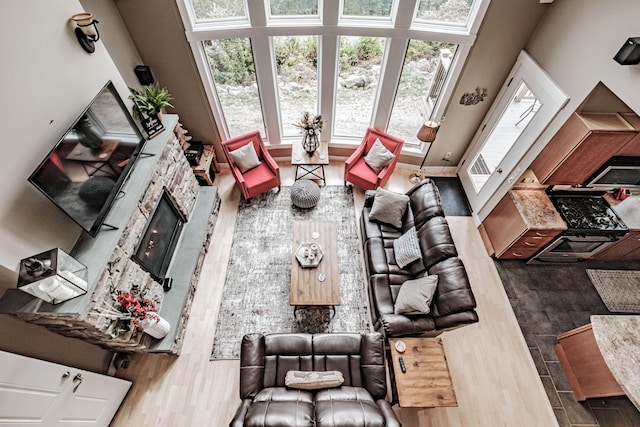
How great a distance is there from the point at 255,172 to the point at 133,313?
9.19 feet

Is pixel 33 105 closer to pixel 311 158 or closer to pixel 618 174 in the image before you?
pixel 311 158

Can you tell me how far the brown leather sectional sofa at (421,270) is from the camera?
3379 millimetres

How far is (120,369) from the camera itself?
369cm

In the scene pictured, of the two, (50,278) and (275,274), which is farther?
(275,274)

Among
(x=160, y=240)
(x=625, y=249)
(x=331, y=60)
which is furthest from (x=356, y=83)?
(x=625, y=249)

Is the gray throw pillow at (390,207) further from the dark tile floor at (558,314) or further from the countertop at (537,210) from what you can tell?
the dark tile floor at (558,314)

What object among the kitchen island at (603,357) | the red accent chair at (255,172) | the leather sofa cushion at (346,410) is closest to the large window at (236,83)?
the red accent chair at (255,172)

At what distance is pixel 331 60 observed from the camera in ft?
14.8

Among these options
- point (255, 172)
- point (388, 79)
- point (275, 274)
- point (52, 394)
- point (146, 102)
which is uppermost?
point (388, 79)

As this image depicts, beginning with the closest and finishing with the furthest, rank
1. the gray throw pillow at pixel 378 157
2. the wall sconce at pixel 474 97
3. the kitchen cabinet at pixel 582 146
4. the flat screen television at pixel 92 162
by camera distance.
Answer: the flat screen television at pixel 92 162
the kitchen cabinet at pixel 582 146
the wall sconce at pixel 474 97
the gray throw pillow at pixel 378 157

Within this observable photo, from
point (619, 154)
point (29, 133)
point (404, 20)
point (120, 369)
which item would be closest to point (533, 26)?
point (404, 20)

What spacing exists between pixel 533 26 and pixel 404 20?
63.8 inches

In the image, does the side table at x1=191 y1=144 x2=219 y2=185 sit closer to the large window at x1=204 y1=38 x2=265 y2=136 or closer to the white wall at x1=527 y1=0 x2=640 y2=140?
the large window at x1=204 y1=38 x2=265 y2=136

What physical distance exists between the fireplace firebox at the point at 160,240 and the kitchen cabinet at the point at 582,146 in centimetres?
484
